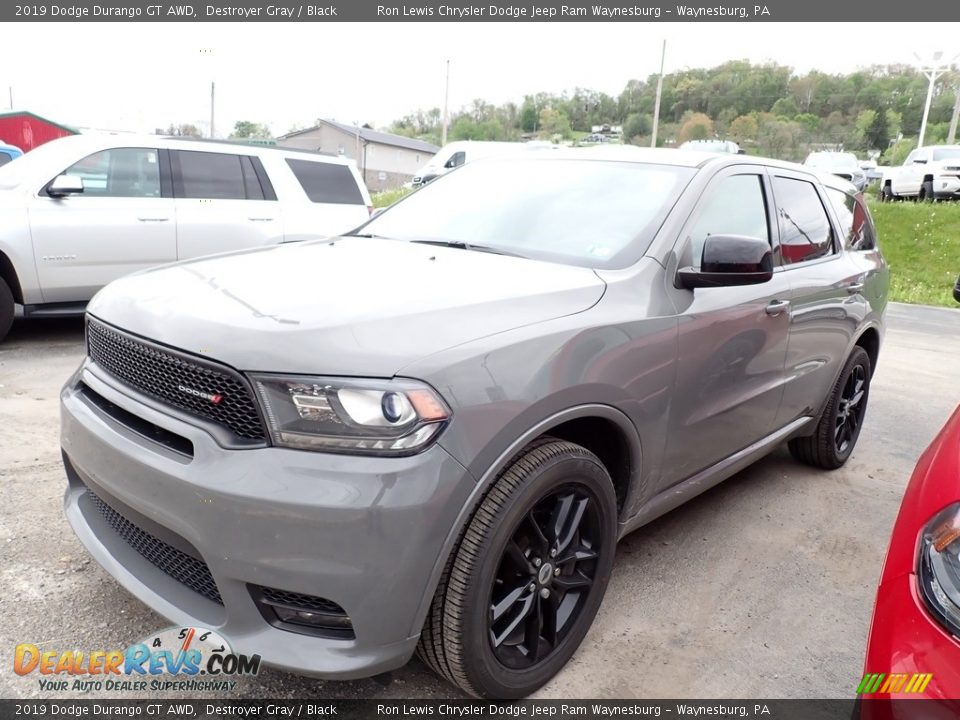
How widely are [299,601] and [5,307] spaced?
18.3 ft

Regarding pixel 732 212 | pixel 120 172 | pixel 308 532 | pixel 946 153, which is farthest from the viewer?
pixel 946 153

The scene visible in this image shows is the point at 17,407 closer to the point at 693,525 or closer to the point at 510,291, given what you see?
the point at 510,291

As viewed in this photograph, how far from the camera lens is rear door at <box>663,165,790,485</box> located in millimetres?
2730

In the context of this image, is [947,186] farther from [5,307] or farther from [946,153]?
[5,307]

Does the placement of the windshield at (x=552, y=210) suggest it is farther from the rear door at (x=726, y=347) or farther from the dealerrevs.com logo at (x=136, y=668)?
the dealerrevs.com logo at (x=136, y=668)

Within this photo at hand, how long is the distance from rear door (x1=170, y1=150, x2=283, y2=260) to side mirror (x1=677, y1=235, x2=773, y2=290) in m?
5.36

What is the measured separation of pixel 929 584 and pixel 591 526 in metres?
1.11

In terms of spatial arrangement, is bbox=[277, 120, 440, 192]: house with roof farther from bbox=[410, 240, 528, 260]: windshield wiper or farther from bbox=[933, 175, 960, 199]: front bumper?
bbox=[410, 240, 528, 260]: windshield wiper

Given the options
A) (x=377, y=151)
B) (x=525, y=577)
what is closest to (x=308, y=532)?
(x=525, y=577)

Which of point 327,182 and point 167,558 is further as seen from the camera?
point 327,182

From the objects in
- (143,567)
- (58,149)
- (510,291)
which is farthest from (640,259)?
(58,149)

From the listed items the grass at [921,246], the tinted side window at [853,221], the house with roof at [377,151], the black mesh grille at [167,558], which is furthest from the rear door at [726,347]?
the house with roof at [377,151]

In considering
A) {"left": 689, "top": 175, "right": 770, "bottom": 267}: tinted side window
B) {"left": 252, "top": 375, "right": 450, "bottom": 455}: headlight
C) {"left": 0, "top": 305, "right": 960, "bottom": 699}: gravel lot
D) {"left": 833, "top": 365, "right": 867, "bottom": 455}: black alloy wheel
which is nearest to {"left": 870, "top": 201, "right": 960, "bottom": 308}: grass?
{"left": 833, "top": 365, "right": 867, "bottom": 455}: black alloy wheel

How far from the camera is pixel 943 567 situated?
58.6 inches
